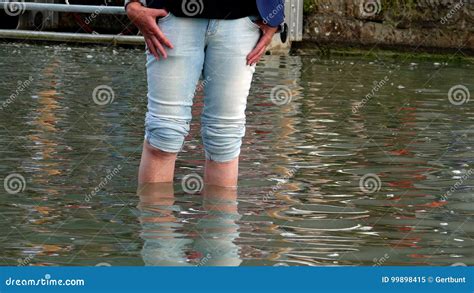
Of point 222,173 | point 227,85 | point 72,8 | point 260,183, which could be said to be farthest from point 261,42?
point 72,8

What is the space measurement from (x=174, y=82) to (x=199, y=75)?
154 mm

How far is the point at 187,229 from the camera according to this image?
5445 millimetres

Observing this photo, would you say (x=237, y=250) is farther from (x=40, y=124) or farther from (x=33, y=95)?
(x=33, y=95)

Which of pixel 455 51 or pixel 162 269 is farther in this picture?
pixel 455 51

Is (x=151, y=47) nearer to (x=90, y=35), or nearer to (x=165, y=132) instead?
(x=165, y=132)

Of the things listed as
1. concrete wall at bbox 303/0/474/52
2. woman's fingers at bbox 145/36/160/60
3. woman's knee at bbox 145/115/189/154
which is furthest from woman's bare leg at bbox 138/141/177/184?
concrete wall at bbox 303/0/474/52

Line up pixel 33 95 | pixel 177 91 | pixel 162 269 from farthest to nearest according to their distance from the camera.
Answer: pixel 33 95 → pixel 177 91 → pixel 162 269

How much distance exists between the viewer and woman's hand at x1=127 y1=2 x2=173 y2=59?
211 inches

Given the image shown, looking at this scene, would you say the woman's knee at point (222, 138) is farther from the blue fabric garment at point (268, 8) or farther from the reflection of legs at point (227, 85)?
the blue fabric garment at point (268, 8)

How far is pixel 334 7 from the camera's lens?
659 inches

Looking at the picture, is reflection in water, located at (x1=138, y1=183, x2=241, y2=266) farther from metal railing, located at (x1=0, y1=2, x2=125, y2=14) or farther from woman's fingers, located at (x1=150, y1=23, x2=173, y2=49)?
metal railing, located at (x1=0, y1=2, x2=125, y2=14)

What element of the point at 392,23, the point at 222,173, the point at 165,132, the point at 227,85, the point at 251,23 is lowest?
the point at 222,173

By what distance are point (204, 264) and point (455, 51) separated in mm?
11848

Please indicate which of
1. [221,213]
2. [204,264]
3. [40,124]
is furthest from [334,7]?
[204,264]
